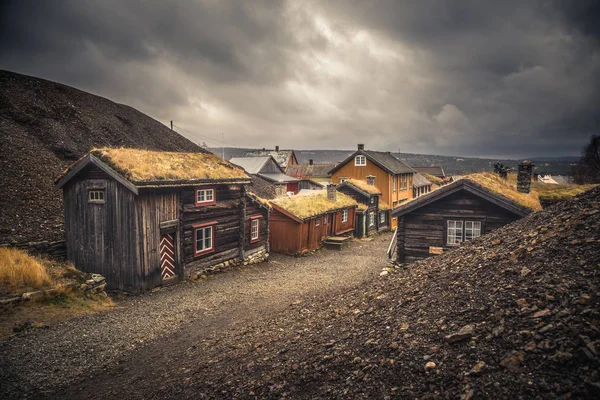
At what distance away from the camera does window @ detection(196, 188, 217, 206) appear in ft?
54.3

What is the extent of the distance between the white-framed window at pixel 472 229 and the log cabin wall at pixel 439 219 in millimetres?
153

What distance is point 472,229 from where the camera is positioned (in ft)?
46.4

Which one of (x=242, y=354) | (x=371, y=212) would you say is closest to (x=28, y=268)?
(x=242, y=354)

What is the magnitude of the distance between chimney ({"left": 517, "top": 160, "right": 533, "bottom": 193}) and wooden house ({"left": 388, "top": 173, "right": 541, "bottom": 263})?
2.88 m

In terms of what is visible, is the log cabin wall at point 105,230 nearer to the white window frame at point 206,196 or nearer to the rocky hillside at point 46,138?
the white window frame at point 206,196

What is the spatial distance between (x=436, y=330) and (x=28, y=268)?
13.5 m

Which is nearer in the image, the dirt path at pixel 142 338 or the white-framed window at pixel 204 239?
the dirt path at pixel 142 338

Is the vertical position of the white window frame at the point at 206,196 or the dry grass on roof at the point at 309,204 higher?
the white window frame at the point at 206,196

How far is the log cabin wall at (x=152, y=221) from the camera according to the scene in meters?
13.8

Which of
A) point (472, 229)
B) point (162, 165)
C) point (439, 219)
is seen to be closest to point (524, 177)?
point (472, 229)

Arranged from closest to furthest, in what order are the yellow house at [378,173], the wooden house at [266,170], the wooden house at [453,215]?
the wooden house at [453,215], the yellow house at [378,173], the wooden house at [266,170]

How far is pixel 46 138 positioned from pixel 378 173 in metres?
34.8

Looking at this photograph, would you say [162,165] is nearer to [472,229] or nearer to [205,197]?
[205,197]

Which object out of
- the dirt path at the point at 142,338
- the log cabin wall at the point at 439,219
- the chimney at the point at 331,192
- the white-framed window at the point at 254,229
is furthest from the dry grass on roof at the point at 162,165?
the chimney at the point at 331,192
